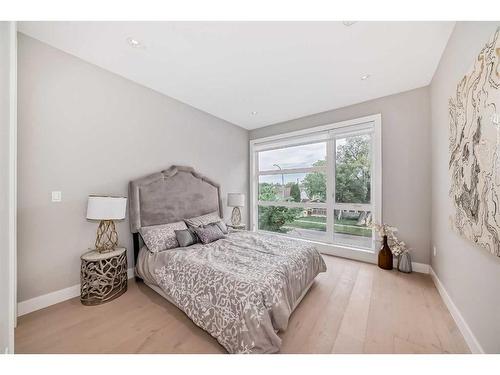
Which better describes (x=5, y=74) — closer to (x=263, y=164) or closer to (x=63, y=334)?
(x=63, y=334)

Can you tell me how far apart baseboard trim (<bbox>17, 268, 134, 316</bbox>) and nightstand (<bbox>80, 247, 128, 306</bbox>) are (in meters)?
0.21

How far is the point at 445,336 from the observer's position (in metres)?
1.56

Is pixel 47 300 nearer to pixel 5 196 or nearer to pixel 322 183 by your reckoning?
pixel 5 196

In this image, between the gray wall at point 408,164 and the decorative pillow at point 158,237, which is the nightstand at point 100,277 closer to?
the decorative pillow at point 158,237

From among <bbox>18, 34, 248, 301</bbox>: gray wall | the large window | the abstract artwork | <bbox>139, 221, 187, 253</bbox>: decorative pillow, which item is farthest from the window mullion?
<bbox>18, 34, 248, 301</bbox>: gray wall

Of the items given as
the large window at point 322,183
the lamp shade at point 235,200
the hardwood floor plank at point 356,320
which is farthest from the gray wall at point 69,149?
the hardwood floor plank at point 356,320

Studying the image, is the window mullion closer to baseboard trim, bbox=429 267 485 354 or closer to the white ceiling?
the white ceiling

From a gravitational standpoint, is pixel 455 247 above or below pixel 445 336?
above

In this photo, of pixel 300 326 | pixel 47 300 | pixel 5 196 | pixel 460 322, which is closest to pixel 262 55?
pixel 5 196

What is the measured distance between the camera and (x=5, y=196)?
4.18 feet

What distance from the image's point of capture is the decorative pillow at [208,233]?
2.60 meters

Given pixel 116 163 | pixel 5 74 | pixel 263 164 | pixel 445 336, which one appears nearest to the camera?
pixel 5 74
